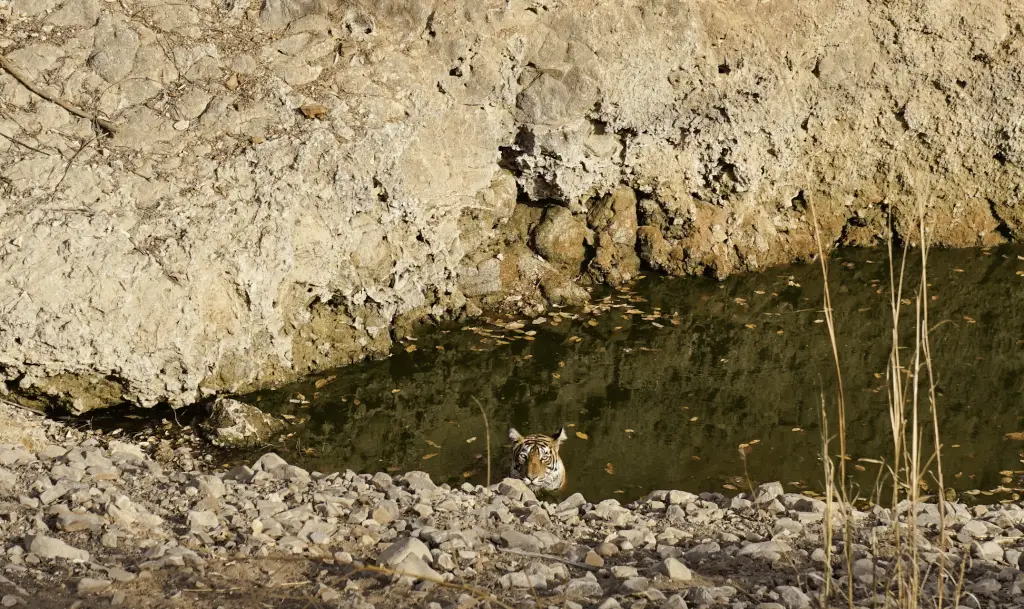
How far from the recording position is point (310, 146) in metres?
9.28

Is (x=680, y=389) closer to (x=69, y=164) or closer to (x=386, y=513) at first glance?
(x=386, y=513)

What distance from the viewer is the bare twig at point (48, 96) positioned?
8672 millimetres

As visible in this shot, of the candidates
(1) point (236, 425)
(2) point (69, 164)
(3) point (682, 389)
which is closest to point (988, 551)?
(3) point (682, 389)

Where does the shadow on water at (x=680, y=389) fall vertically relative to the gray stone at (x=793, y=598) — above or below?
above

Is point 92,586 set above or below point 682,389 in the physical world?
below

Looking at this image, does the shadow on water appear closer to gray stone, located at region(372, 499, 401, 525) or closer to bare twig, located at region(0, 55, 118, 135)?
gray stone, located at region(372, 499, 401, 525)

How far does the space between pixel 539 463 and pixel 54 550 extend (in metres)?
3.49

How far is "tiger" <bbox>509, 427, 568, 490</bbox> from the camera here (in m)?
7.37

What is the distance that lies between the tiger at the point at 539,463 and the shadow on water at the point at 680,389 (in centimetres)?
25

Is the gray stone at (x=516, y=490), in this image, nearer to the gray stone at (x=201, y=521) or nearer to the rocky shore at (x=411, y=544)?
the rocky shore at (x=411, y=544)

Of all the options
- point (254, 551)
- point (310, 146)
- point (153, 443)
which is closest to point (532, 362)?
point (310, 146)

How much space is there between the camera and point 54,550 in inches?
189

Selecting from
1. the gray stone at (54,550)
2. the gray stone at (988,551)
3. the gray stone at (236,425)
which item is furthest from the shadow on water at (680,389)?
the gray stone at (54,550)

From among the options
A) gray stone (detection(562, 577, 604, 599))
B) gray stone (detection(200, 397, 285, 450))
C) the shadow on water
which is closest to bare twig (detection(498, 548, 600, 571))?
gray stone (detection(562, 577, 604, 599))
